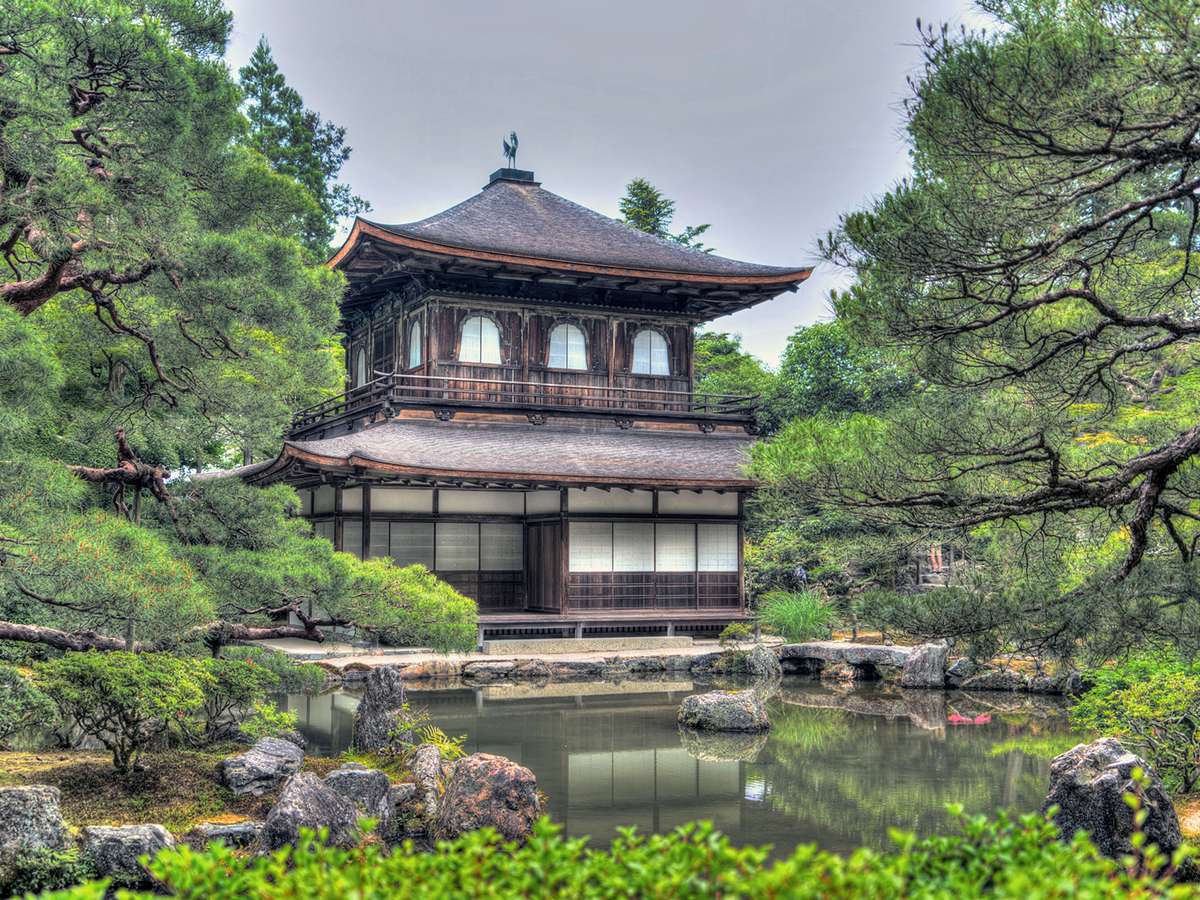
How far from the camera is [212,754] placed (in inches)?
316

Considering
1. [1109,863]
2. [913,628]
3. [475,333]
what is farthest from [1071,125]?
[475,333]

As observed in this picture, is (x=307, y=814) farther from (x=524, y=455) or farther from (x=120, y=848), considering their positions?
(x=524, y=455)

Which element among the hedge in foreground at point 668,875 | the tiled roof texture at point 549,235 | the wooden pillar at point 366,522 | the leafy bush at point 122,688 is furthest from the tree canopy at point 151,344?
the tiled roof texture at point 549,235

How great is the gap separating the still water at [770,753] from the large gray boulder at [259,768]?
187cm

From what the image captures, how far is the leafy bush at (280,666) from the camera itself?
8.89m

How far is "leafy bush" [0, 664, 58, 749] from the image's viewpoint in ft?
20.5

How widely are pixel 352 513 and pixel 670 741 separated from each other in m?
8.45

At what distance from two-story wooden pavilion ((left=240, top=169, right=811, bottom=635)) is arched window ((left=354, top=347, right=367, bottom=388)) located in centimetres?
113

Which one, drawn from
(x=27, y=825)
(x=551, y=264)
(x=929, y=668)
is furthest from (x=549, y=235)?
(x=27, y=825)

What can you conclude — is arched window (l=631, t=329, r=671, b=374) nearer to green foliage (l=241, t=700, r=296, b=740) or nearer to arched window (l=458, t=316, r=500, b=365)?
arched window (l=458, t=316, r=500, b=365)

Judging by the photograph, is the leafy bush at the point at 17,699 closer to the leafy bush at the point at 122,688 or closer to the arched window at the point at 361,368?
the leafy bush at the point at 122,688

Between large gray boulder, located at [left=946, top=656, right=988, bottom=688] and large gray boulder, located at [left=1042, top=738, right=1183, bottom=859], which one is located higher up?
large gray boulder, located at [left=1042, top=738, right=1183, bottom=859]

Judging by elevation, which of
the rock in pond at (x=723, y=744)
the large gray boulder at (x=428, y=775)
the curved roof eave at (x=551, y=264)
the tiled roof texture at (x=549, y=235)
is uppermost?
the tiled roof texture at (x=549, y=235)

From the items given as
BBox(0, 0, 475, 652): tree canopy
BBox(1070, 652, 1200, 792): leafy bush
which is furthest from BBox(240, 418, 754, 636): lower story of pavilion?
BBox(1070, 652, 1200, 792): leafy bush
